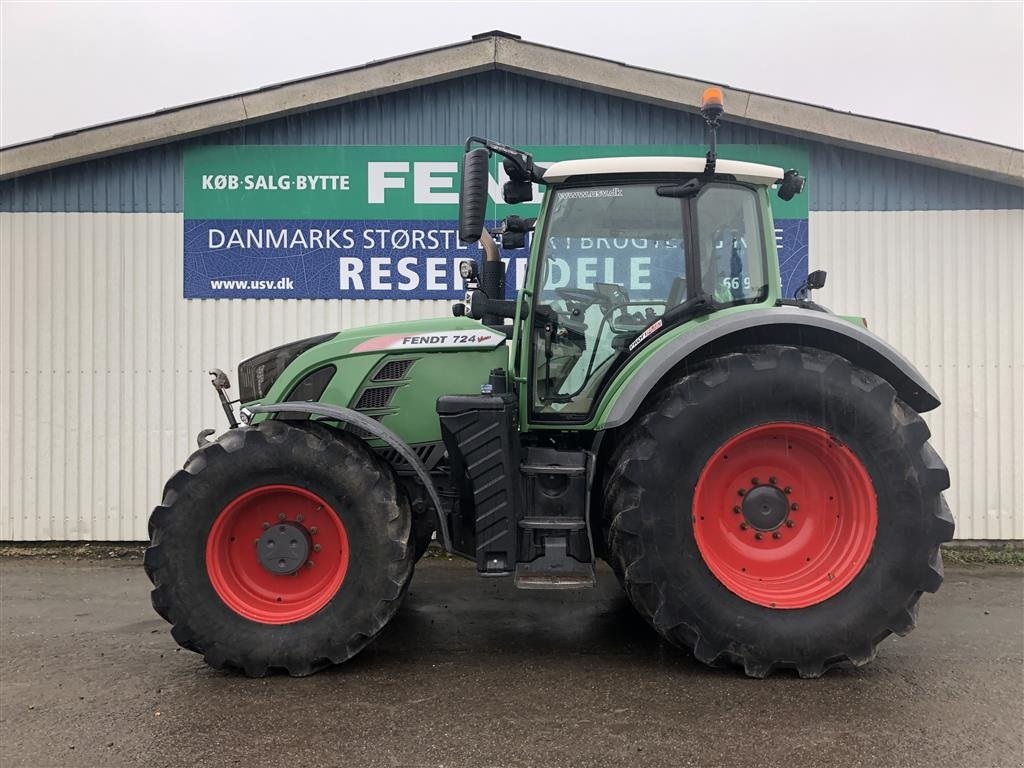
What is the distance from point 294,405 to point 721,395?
2.07 meters

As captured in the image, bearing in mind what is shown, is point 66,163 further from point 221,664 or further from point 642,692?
point 642,692

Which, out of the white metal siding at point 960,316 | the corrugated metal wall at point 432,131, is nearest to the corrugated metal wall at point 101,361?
the corrugated metal wall at point 432,131

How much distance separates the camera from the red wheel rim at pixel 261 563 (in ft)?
11.6

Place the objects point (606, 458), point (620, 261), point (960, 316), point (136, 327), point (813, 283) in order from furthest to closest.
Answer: point (136, 327) → point (960, 316) → point (813, 283) → point (606, 458) → point (620, 261)

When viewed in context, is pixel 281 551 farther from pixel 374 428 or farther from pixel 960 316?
pixel 960 316

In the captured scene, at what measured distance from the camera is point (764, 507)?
3523mm

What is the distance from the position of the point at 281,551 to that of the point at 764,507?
2.32 m

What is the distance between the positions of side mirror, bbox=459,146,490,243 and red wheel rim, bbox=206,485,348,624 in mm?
1468

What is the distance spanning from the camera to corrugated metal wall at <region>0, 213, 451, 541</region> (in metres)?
6.28

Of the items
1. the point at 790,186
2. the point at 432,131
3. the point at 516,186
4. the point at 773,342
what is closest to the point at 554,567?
the point at 773,342

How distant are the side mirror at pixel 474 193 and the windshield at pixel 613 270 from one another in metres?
0.60

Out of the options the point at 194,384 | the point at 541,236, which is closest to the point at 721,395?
the point at 541,236

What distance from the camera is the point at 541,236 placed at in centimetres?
378

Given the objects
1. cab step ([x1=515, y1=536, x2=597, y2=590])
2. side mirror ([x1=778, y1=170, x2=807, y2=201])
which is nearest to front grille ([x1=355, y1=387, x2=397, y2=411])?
cab step ([x1=515, y1=536, x2=597, y2=590])
